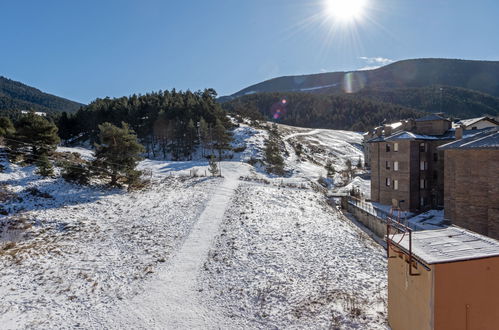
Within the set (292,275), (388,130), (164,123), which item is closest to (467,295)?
(292,275)

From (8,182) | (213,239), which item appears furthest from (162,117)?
(213,239)

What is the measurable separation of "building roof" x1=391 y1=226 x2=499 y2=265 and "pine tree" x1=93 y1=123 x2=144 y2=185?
23.4 m

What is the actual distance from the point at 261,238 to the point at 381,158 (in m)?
Answer: 29.0

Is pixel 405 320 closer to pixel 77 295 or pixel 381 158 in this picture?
pixel 77 295

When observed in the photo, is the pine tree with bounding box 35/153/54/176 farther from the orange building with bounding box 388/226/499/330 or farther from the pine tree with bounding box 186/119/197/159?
the pine tree with bounding box 186/119/197/159

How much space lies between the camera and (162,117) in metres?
59.4

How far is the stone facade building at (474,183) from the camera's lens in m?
24.6

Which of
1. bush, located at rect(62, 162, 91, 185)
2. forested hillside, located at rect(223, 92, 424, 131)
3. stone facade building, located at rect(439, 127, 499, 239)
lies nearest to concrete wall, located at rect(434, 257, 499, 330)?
stone facade building, located at rect(439, 127, 499, 239)

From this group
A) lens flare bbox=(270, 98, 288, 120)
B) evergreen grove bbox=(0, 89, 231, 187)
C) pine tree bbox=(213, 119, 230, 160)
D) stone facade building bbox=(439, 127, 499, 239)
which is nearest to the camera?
evergreen grove bbox=(0, 89, 231, 187)

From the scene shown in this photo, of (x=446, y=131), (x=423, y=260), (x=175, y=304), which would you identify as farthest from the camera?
(x=446, y=131)

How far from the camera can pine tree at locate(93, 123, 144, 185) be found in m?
24.9

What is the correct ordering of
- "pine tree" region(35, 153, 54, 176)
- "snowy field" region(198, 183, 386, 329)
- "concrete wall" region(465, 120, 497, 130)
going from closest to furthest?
"snowy field" region(198, 183, 386, 329)
"pine tree" region(35, 153, 54, 176)
"concrete wall" region(465, 120, 497, 130)

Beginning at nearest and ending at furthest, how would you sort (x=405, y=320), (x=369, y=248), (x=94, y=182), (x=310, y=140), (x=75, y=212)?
1. (x=405, y=320)
2. (x=369, y=248)
3. (x=75, y=212)
4. (x=94, y=182)
5. (x=310, y=140)

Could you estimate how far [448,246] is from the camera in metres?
7.78
